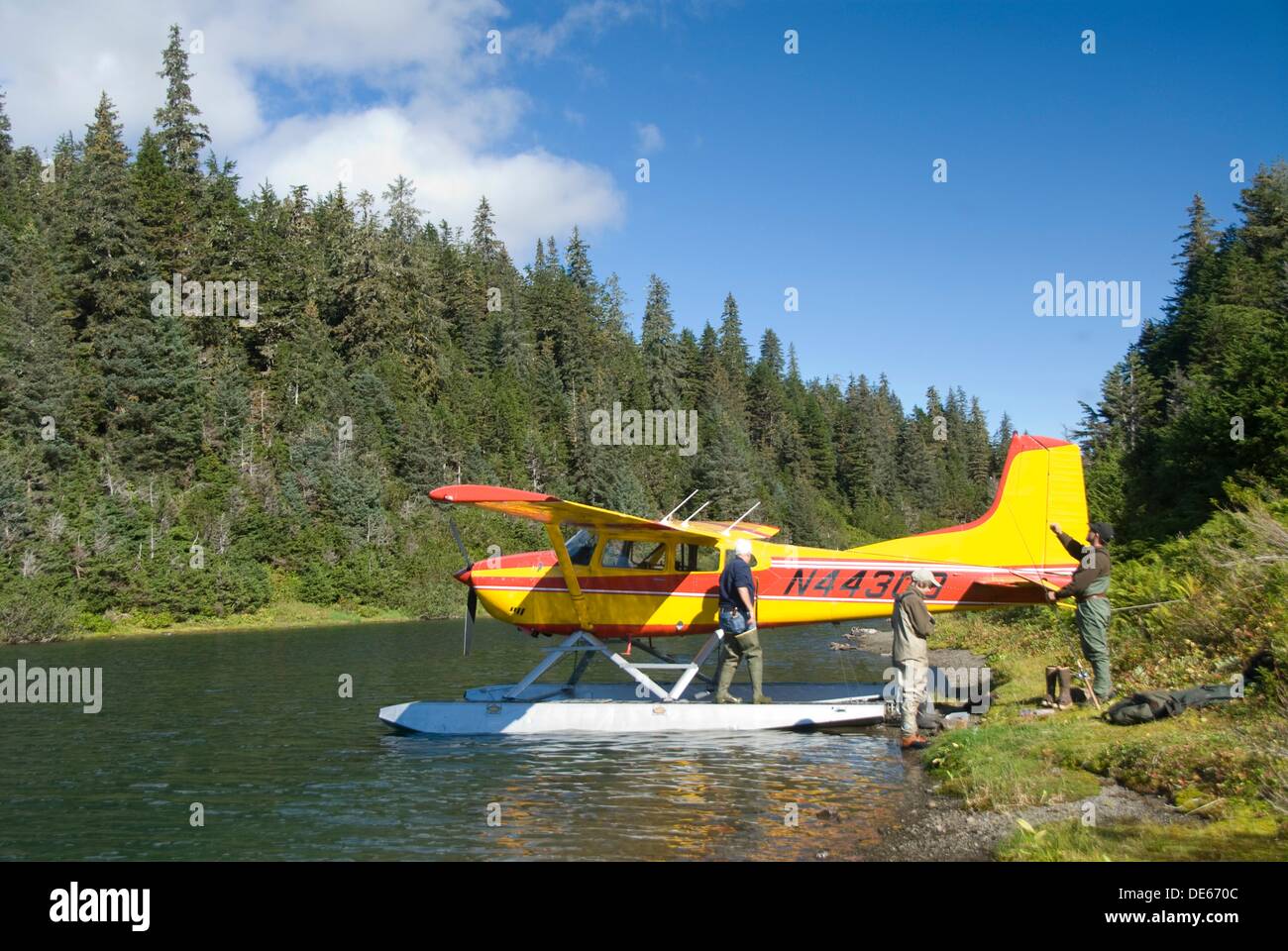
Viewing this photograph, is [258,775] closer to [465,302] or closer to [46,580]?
[46,580]

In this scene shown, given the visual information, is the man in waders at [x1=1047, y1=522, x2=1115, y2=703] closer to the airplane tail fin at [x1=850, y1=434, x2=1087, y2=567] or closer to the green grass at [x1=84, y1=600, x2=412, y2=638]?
the airplane tail fin at [x1=850, y1=434, x2=1087, y2=567]

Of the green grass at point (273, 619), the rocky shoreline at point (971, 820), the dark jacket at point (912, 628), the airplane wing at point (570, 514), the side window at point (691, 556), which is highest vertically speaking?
the airplane wing at point (570, 514)

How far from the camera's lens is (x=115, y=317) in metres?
55.2

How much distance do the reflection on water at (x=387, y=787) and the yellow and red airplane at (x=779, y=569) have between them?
207cm

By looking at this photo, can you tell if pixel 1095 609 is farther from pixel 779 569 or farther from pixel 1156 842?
pixel 1156 842

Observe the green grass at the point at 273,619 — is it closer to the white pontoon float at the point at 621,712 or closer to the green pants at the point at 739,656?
the white pontoon float at the point at 621,712

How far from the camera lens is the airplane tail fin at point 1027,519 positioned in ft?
49.5

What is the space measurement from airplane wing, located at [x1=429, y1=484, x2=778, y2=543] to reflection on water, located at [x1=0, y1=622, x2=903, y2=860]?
10.7 feet

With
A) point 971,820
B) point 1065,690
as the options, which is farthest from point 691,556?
point 971,820

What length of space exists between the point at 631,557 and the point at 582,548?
2.81 ft

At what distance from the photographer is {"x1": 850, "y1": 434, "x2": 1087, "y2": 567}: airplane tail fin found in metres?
15.1

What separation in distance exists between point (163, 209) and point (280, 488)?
85.5ft

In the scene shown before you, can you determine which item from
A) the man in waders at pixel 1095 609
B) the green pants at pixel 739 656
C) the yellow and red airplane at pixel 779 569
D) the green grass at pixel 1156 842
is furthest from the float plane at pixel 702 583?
the green grass at pixel 1156 842

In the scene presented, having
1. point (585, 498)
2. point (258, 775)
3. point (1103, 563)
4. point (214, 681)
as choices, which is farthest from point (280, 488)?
point (1103, 563)
